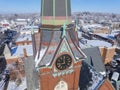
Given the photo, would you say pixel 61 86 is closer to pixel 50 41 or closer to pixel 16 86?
pixel 50 41

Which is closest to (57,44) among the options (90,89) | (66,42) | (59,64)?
(66,42)

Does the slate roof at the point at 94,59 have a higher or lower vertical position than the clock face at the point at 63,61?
lower

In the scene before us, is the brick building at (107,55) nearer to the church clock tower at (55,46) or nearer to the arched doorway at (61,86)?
the arched doorway at (61,86)

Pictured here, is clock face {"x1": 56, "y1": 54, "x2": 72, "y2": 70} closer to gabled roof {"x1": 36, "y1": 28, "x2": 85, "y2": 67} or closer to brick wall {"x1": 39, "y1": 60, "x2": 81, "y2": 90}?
gabled roof {"x1": 36, "y1": 28, "x2": 85, "y2": 67}

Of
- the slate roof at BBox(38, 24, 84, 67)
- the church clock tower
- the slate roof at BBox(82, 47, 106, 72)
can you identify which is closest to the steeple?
the church clock tower

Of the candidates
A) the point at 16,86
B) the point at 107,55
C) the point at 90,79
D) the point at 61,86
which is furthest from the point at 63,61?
the point at 107,55

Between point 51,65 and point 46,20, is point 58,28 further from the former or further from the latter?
point 51,65

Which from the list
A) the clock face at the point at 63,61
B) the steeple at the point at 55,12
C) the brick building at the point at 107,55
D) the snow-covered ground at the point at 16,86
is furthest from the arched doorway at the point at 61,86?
the brick building at the point at 107,55
